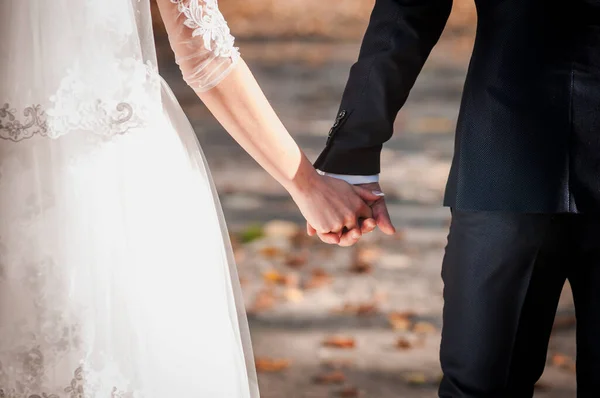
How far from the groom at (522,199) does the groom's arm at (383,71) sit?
0.26m

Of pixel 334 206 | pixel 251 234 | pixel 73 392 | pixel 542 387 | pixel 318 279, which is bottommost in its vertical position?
pixel 542 387

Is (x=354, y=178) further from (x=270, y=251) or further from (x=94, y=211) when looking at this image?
(x=270, y=251)

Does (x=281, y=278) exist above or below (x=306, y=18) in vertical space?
below

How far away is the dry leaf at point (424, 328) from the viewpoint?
419 centimetres

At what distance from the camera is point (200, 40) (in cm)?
183

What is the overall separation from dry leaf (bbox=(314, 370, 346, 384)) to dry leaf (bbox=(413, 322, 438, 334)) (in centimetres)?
64

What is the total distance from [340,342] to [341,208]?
1.74m

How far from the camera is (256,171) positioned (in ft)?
20.9

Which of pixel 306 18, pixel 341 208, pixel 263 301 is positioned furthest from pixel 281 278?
pixel 306 18

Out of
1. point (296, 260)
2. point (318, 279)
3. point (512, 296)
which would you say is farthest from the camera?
point (296, 260)

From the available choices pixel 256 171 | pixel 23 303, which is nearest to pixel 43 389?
pixel 23 303

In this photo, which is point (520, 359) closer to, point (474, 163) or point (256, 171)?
point (474, 163)

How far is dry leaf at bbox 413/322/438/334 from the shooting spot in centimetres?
419

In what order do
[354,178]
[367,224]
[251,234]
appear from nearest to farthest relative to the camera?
1. [354,178]
2. [367,224]
3. [251,234]
